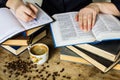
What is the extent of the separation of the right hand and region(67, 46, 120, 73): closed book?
265 mm

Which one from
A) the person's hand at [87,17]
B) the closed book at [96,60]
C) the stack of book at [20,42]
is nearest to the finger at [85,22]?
the person's hand at [87,17]

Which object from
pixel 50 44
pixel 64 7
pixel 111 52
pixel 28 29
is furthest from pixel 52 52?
pixel 64 7

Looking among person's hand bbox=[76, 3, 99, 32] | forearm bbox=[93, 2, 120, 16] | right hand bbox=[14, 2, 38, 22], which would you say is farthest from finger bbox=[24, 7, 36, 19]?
forearm bbox=[93, 2, 120, 16]

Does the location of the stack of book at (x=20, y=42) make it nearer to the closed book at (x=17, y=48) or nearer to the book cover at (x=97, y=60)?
the closed book at (x=17, y=48)

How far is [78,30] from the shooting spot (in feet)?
3.36

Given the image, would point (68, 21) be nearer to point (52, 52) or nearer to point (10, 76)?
point (52, 52)

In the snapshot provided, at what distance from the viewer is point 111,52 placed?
3.00ft

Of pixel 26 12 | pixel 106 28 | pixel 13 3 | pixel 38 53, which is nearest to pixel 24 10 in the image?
pixel 26 12

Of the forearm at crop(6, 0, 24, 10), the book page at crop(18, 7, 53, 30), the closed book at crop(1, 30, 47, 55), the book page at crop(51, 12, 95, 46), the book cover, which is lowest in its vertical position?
the book cover

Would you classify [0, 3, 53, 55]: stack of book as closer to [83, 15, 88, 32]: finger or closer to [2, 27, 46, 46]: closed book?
[2, 27, 46, 46]: closed book

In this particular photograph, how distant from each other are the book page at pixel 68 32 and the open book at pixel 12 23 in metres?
0.06

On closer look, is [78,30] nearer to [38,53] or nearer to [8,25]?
[38,53]

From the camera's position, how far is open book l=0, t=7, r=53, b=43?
3.26 ft

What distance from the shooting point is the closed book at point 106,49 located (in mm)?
919
